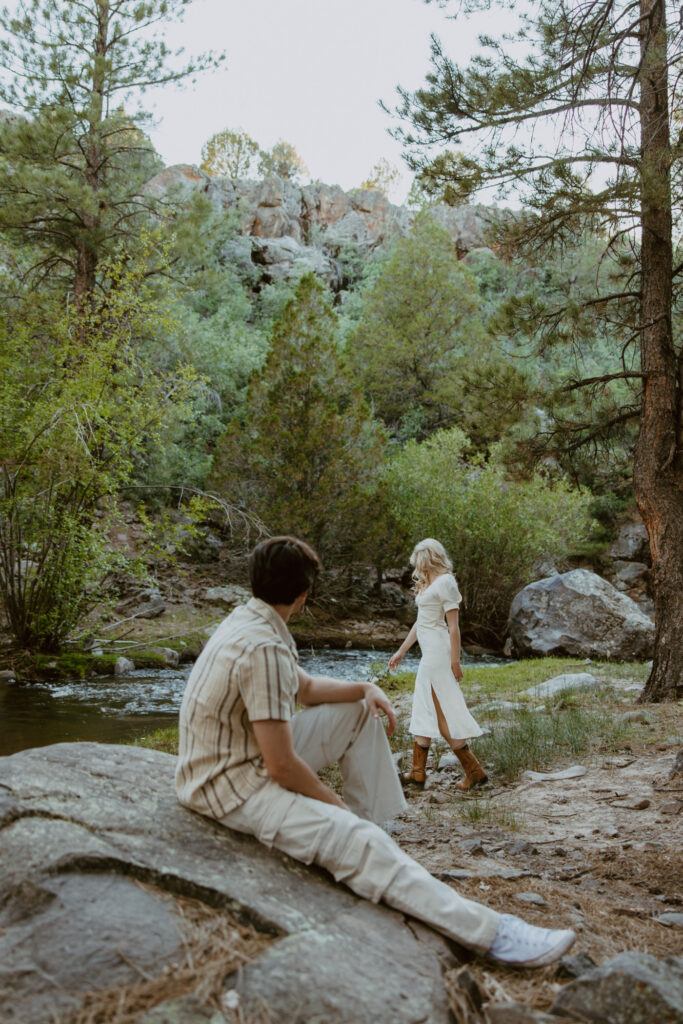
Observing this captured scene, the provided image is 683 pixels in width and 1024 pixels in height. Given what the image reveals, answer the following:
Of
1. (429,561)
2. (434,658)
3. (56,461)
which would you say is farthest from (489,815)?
(56,461)

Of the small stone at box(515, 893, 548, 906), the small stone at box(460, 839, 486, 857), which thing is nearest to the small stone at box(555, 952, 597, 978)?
the small stone at box(515, 893, 548, 906)

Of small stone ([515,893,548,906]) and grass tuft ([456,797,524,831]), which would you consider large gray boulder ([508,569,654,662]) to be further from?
small stone ([515,893,548,906])

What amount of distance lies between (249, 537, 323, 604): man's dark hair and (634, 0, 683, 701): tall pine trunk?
678 centimetres

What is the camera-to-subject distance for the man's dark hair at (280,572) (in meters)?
2.80

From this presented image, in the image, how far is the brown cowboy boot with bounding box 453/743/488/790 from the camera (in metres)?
5.79

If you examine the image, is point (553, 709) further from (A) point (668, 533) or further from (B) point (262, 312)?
(B) point (262, 312)

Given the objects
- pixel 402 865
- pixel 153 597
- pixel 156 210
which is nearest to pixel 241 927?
pixel 402 865

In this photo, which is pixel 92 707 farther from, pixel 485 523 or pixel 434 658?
pixel 485 523

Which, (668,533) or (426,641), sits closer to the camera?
(426,641)

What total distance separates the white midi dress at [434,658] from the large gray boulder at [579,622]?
31.8 ft

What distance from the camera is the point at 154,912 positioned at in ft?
7.11

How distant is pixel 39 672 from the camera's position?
11711 mm

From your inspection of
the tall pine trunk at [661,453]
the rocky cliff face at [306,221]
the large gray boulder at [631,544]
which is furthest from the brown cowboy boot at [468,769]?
the rocky cliff face at [306,221]

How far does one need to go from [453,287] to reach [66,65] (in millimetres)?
17815
